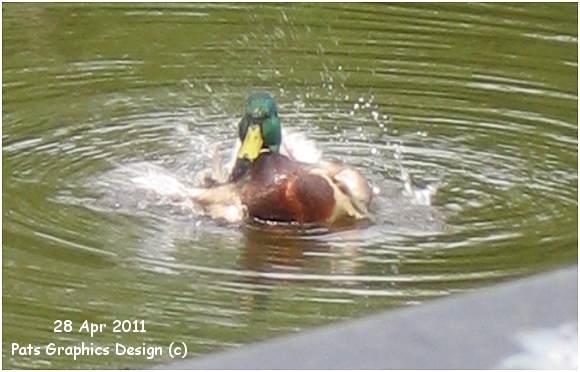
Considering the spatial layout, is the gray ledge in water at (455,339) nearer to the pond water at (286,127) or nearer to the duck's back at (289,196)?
the pond water at (286,127)

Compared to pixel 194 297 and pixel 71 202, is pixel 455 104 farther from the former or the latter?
pixel 194 297

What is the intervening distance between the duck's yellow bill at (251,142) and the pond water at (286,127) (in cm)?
33

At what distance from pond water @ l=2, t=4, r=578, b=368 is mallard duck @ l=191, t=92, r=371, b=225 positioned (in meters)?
0.10

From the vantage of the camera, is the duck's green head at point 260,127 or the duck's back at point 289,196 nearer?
the duck's back at point 289,196

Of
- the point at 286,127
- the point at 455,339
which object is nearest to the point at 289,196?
the point at 286,127

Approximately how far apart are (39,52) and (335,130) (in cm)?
177

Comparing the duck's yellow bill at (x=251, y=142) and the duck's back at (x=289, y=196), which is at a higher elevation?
the duck's yellow bill at (x=251, y=142)

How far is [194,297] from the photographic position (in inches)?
202

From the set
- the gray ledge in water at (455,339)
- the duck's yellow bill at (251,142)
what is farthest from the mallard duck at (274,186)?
the gray ledge in water at (455,339)

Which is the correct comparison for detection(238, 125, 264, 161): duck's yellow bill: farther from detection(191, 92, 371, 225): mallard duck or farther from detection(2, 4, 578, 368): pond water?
detection(2, 4, 578, 368): pond water

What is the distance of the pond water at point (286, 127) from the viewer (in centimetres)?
516

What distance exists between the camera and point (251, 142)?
6.40 meters

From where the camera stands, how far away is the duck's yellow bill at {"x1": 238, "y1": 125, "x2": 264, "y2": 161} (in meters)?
6.37

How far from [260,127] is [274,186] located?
0.40m
